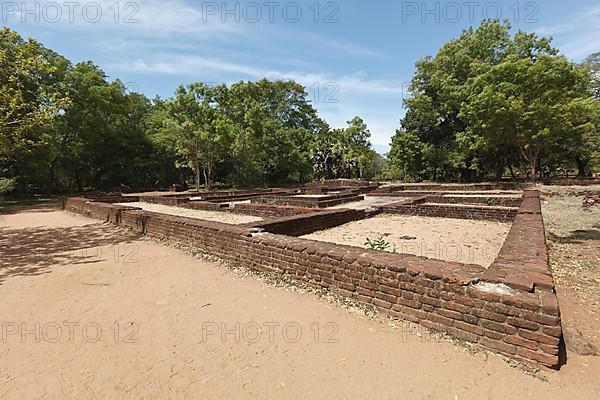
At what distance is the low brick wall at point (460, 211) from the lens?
7.62 metres

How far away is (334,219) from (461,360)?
5.30 metres

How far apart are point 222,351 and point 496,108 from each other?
21.0m

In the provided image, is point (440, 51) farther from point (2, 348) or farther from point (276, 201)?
point (2, 348)

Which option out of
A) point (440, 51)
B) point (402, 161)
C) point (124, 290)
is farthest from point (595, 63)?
point (124, 290)

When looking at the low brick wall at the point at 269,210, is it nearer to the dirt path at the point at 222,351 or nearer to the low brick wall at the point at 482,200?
the dirt path at the point at 222,351

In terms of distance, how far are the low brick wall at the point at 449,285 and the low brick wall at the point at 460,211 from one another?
3591 mm

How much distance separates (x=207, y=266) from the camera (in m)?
4.61

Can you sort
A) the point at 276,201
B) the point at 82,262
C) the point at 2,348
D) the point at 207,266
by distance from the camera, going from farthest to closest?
the point at 276,201, the point at 82,262, the point at 207,266, the point at 2,348

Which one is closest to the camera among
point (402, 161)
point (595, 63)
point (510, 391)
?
point (510, 391)

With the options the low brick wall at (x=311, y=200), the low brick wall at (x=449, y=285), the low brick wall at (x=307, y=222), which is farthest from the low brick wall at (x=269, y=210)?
the low brick wall at (x=449, y=285)

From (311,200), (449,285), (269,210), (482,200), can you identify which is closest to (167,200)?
Result: (269,210)

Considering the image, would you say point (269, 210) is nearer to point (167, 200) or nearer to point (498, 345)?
point (167, 200)

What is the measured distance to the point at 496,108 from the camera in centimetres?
1780

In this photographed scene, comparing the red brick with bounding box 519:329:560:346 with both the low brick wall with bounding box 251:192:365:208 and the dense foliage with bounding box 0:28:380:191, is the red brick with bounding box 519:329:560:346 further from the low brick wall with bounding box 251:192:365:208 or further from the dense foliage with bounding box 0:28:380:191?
the dense foliage with bounding box 0:28:380:191
